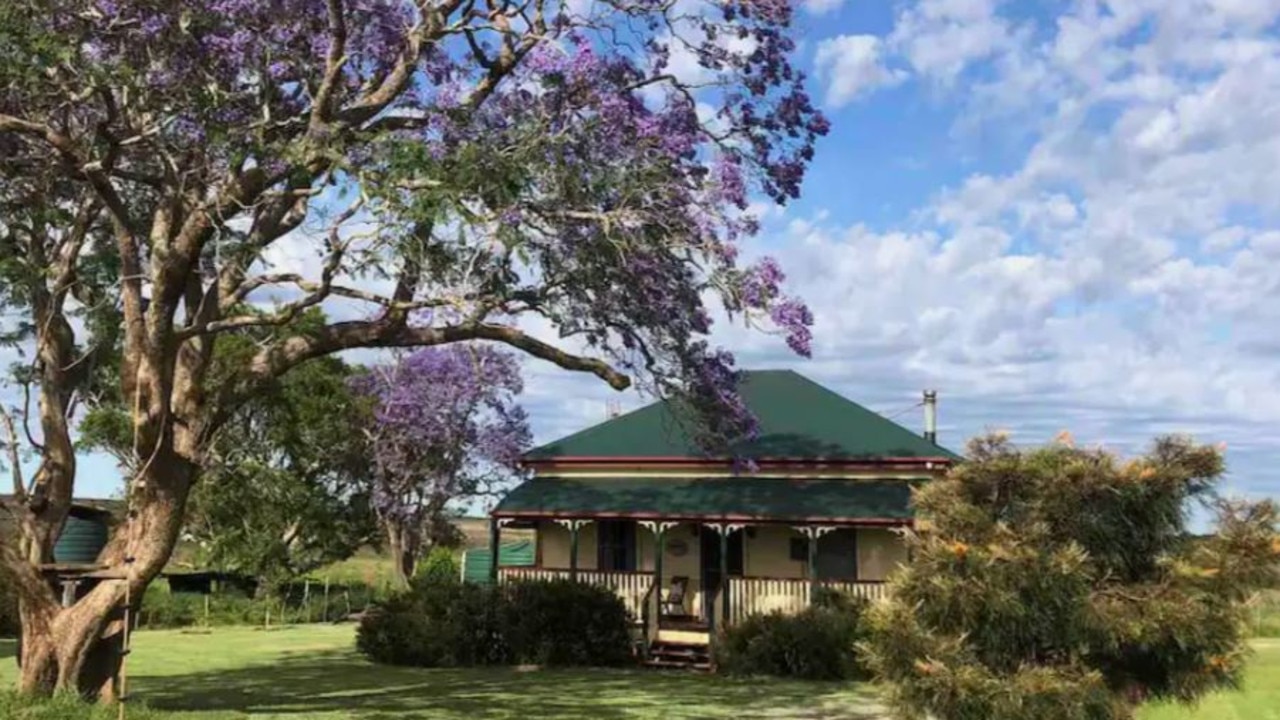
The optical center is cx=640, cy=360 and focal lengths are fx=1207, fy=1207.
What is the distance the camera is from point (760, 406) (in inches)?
1005

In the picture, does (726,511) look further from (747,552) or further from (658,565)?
(747,552)

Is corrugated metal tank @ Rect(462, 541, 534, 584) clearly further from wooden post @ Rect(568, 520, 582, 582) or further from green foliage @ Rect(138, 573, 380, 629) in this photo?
wooden post @ Rect(568, 520, 582, 582)

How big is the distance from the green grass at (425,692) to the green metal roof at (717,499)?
3139mm

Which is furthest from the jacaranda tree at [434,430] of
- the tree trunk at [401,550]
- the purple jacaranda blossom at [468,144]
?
the purple jacaranda blossom at [468,144]

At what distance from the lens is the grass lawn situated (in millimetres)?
14453

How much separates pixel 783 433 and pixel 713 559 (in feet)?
9.41

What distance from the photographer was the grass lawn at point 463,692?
14.5 meters

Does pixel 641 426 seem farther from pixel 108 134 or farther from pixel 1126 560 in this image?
pixel 1126 560

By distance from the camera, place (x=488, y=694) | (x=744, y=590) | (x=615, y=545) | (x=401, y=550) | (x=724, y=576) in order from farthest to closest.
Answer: (x=401, y=550) → (x=615, y=545) → (x=744, y=590) → (x=724, y=576) → (x=488, y=694)

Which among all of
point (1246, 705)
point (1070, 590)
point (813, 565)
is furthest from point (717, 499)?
point (1070, 590)

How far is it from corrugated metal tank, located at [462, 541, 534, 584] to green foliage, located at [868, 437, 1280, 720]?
28922mm

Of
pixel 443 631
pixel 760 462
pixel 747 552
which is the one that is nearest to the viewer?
pixel 443 631

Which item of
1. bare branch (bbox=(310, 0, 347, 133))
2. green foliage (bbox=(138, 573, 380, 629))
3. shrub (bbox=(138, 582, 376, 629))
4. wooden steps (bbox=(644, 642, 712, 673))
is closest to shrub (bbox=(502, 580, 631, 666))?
wooden steps (bbox=(644, 642, 712, 673))

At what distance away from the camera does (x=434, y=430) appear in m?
35.9
